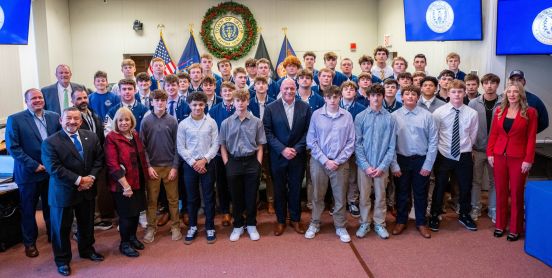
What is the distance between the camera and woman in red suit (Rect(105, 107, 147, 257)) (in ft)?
11.4

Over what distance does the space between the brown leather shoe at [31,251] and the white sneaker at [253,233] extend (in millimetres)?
1880

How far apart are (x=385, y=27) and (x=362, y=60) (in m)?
3.93

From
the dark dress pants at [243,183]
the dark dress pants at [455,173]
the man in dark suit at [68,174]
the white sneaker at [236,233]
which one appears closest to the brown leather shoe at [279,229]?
the dark dress pants at [243,183]

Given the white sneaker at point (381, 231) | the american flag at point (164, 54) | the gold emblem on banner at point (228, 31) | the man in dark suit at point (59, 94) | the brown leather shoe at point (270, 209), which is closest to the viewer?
the white sneaker at point (381, 231)

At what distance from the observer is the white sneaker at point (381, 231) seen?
12.8ft

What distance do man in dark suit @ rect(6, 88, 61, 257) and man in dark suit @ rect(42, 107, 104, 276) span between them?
47 cm

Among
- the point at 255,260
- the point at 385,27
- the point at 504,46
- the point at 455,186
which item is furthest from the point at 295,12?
the point at 255,260

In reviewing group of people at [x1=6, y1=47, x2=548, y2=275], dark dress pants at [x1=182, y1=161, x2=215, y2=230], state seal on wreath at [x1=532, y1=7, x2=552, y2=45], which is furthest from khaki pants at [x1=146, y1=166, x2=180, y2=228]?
state seal on wreath at [x1=532, y1=7, x2=552, y2=45]

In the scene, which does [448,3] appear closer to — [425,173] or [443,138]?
[443,138]

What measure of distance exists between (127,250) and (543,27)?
501 centimetres

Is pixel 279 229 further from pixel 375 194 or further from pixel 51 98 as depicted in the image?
pixel 51 98

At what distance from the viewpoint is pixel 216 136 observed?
390 cm

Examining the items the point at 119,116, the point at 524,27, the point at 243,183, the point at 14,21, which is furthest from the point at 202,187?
the point at 524,27

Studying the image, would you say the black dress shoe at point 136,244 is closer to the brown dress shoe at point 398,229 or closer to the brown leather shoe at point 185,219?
the brown leather shoe at point 185,219
